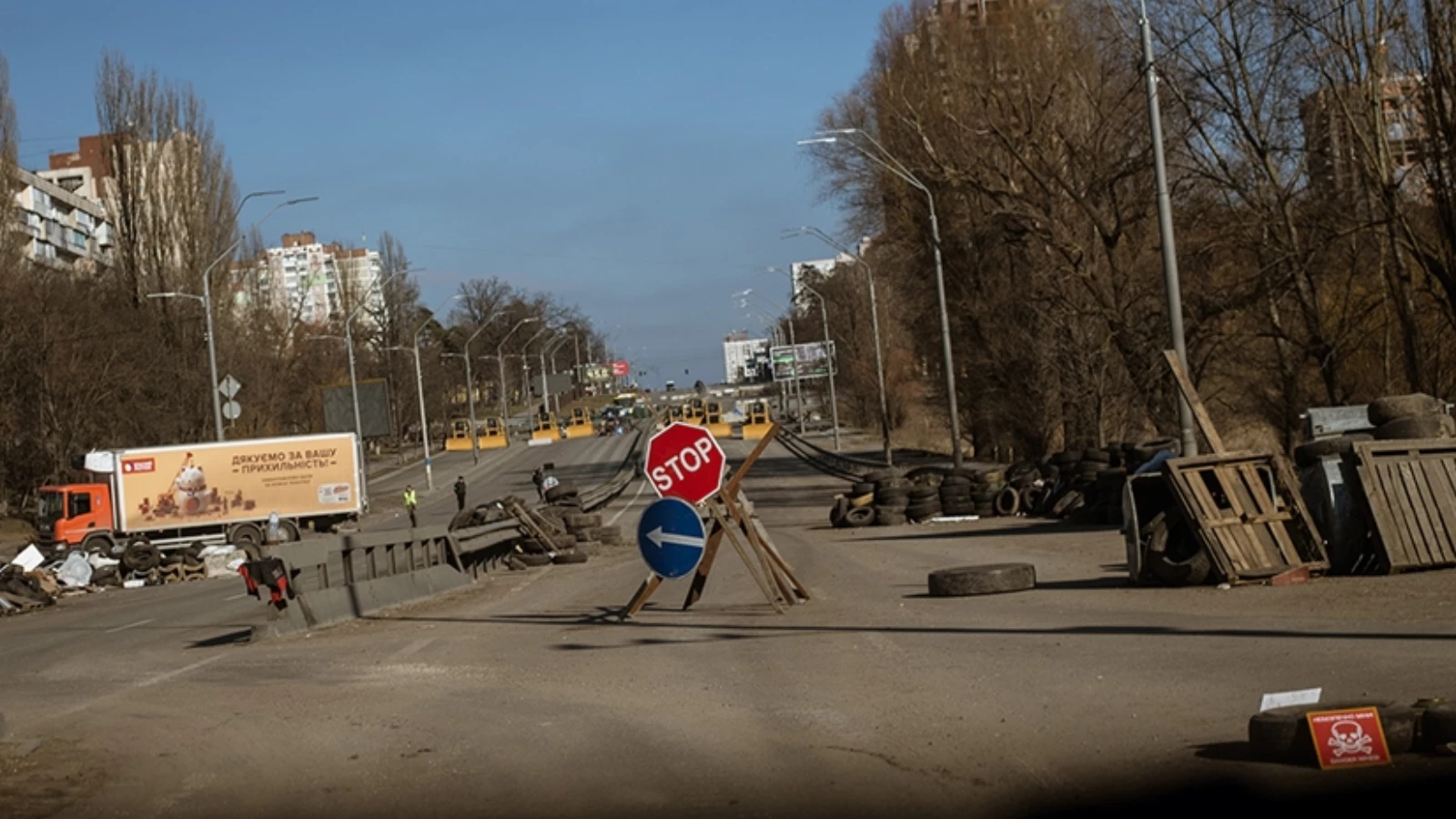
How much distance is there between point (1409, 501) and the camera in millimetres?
15773

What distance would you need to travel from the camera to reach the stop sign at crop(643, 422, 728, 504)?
48.5 feet

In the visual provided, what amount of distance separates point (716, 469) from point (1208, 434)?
619 centimetres

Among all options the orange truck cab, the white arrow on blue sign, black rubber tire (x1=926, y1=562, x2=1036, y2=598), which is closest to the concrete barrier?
the white arrow on blue sign

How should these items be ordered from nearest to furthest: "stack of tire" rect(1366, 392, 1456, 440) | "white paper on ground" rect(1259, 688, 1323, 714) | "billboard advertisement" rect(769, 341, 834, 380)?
1. "white paper on ground" rect(1259, 688, 1323, 714)
2. "stack of tire" rect(1366, 392, 1456, 440)
3. "billboard advertisement" rect(769, 341, 834, 380)

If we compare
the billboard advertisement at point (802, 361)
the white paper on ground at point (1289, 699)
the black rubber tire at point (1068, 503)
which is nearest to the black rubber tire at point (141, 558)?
the black rubber tire at point (1068, 503)

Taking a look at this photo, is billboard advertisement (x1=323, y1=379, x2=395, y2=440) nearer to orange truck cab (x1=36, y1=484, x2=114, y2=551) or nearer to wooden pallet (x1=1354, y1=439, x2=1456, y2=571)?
orange truck cab (x1=36, y1=484, x2=114, y2=551)

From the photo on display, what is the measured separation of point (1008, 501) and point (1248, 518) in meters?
20.4

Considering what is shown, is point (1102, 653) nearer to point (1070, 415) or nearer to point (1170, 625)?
point (1170, 625)

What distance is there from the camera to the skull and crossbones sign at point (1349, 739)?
7.39 meters

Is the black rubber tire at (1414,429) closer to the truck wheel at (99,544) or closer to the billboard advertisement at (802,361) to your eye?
the truck wheel at (99,544)

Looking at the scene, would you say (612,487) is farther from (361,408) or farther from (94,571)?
(94,571)

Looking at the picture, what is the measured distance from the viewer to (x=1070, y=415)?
164 ft

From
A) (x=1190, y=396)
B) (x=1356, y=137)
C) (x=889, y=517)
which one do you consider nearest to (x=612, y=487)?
(x=889, y=517)

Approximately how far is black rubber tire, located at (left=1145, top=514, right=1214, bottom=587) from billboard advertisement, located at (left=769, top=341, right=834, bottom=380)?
4074 inches
